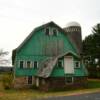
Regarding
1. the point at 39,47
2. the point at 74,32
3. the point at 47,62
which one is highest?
the point at 74,32

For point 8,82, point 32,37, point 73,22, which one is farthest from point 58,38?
point 73,22

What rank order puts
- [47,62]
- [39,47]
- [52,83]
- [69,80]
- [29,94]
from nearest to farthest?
[29,94], [52,83], [69,80], [47,62], [39,47]

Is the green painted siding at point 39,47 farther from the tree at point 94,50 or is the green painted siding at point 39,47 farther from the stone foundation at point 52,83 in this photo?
the tree at point 94,50

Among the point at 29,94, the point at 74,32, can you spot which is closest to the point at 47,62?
the point at 29,94

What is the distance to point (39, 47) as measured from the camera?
1594 inches

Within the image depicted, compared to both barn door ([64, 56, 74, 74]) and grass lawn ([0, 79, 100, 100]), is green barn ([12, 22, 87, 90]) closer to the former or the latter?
barn door ([64, 56, 74, 74])

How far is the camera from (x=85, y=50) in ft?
204

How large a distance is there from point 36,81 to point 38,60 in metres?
3.85

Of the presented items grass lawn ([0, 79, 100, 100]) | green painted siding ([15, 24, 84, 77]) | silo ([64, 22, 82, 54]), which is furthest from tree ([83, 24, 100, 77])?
grass lawn ([0, 79, 100, 100])

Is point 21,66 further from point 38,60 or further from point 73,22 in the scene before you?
point 73,22

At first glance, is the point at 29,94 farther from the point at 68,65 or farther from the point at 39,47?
the point at 39,47

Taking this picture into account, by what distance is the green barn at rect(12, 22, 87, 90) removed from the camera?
1373 inches

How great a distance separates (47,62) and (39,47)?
3.82 meters

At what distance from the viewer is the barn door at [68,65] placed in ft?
116
